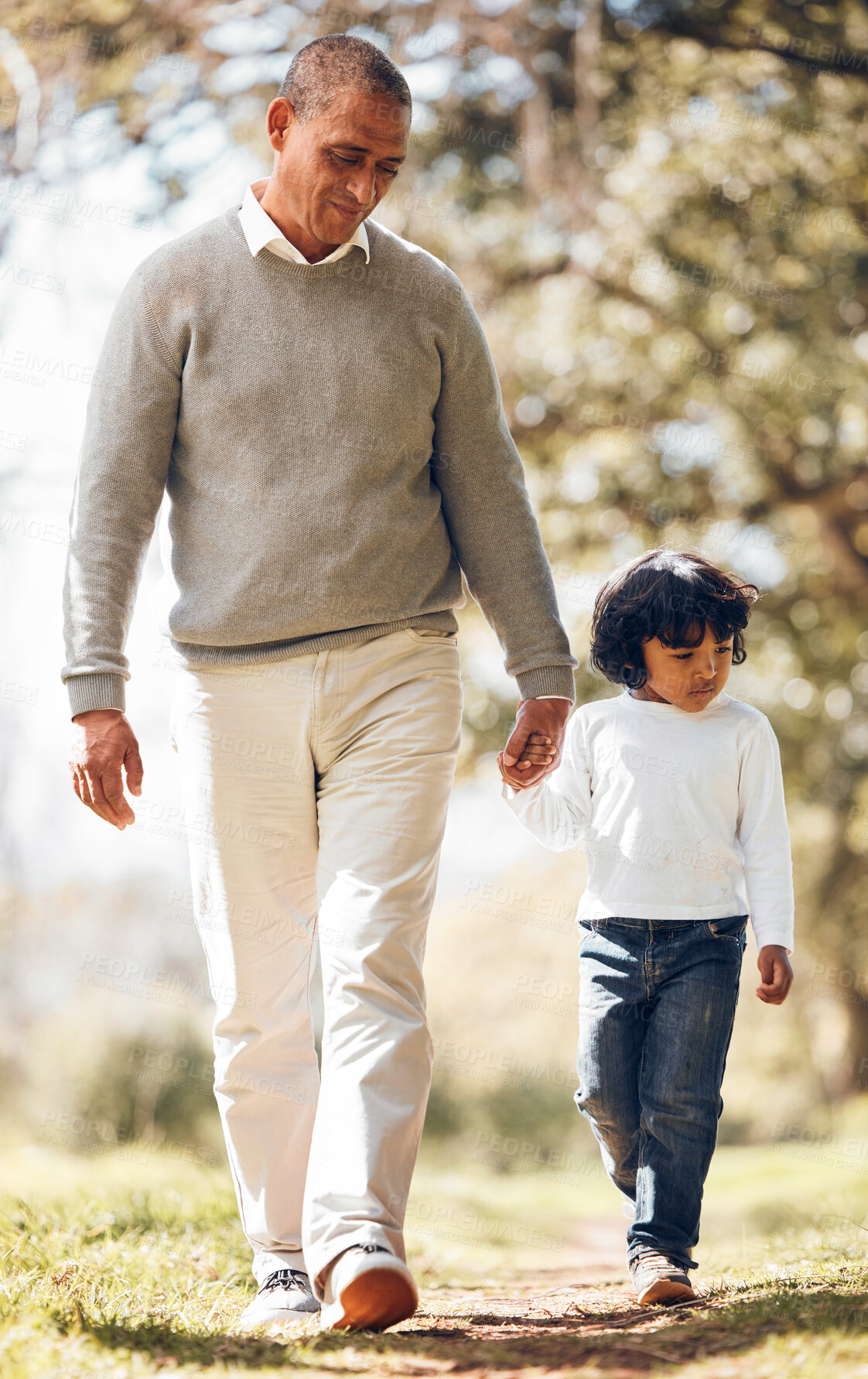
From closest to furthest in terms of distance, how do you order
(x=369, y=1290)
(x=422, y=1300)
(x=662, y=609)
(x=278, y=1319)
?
(x=369, y=1290)
(x=278, y=1319)
(x=662, y=609)
(x=422, y=1300)

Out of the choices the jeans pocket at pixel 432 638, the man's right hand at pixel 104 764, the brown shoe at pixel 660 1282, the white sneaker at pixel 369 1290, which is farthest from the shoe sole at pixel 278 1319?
the jeans pocket at pixel 432 638

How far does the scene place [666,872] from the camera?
278 centimetres

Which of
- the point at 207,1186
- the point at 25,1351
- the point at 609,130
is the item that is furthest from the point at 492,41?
the point at 25,1351

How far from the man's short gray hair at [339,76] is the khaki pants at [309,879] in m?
1.05

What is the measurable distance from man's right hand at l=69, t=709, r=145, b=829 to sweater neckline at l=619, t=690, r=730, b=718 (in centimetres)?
109

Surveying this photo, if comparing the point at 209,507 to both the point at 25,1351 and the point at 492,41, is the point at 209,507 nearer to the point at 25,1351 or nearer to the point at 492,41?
the point at 25,1351

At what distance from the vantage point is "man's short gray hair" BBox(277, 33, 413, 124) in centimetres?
254

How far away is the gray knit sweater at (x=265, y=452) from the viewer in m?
2.57

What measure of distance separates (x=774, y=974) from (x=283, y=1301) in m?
1.17

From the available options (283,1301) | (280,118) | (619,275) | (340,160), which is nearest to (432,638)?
(340,160)

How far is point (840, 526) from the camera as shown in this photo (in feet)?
29.1

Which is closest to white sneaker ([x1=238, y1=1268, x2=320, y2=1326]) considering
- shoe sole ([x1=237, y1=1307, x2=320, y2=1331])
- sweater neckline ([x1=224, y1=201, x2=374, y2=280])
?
shoe sole ([x1=237, y1=1307, x2=320, y2=1331])

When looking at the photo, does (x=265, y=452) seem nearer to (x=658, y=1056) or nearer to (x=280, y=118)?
(x=280, y=118)

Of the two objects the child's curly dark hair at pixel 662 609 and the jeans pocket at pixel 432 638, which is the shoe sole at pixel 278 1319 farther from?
the child's curly dark hair at pixel 662 609
